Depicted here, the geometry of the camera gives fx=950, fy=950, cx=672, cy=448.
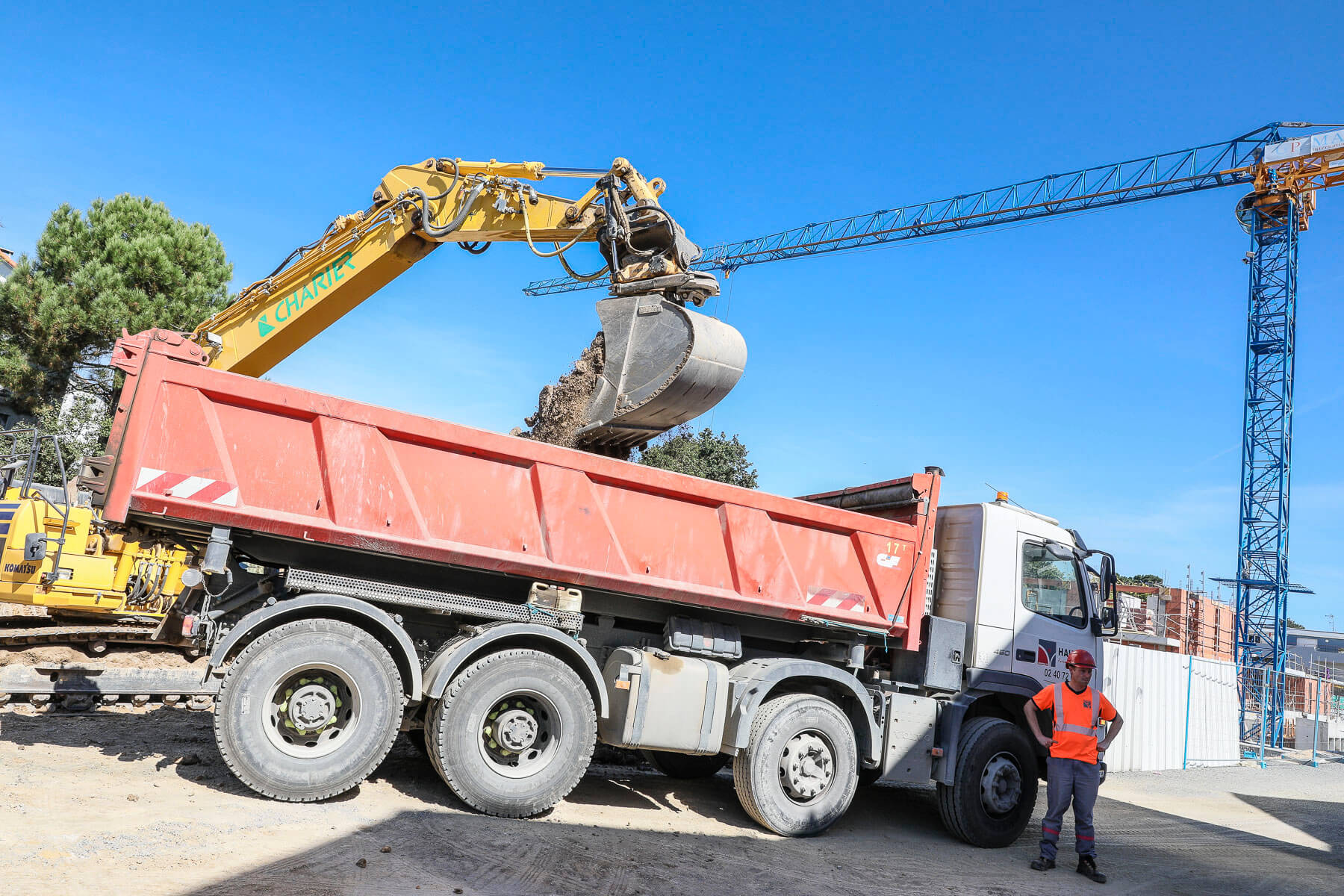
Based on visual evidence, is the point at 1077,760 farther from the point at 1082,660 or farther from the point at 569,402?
the point at 569,402

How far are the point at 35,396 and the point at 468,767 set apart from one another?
23.7 m

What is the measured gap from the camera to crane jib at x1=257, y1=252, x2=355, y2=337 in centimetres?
809

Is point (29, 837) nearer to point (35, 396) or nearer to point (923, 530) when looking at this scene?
point (923, 530)

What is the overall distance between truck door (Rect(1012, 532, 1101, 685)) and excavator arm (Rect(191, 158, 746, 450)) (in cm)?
331

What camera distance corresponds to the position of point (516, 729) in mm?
6633

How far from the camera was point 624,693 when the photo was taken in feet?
23.2

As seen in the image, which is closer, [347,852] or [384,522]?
[347,852]

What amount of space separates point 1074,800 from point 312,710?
5.85 m

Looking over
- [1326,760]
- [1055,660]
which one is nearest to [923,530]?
[1055,660]

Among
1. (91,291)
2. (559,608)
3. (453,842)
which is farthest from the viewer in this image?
(91,291)

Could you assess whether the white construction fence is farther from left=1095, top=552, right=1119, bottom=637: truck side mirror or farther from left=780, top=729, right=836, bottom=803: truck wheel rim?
left=780, top=729, right=836, bottom=803: truck wheel rim

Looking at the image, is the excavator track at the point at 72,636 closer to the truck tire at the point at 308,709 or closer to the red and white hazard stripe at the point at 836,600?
the truck tire at the point at 308,709

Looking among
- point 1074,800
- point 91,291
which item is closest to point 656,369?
point 1074,800

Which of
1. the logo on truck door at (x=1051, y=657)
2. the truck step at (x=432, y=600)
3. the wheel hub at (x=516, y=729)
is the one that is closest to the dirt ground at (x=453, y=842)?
the wheel hub at (x=516, y=729)
